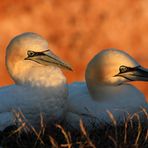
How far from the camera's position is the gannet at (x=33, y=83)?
7.48 m

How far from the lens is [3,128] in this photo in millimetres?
7367

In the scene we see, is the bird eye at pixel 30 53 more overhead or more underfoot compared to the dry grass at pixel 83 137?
more overhead

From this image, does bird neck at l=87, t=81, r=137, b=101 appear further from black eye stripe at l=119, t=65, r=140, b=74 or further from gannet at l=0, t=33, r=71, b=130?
gannet at l=0, t=33, r=71, b=130

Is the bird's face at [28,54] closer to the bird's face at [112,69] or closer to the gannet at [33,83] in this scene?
the gannet at [33,83]

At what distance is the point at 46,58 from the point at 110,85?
101 cm

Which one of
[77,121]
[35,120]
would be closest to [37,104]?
[35,120]

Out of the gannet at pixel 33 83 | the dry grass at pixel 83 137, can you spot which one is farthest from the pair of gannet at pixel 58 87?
the dry grass at pixel 83 137

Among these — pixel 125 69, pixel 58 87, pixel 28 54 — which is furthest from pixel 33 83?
pixel 125 69

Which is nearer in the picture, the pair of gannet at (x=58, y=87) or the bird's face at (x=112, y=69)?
the pair of gannet at (x=58, y=87)

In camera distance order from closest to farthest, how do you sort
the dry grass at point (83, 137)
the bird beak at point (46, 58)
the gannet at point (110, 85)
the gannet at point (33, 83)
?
1. the dry grass at point (83, 137)
2. the gannet at point (33, 83)
3. the bird beak at point (46, 58)
4. the gannet at point (110, 85)

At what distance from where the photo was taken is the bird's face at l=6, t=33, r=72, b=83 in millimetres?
7914

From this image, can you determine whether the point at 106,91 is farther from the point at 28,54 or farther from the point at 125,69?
the point at 28,54

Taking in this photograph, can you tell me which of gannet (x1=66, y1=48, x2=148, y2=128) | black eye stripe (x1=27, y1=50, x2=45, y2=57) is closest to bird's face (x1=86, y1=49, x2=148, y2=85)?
gannet (x1=66, y1=48, x2=148, y2=128)

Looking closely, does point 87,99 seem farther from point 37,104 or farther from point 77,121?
point 37,104
